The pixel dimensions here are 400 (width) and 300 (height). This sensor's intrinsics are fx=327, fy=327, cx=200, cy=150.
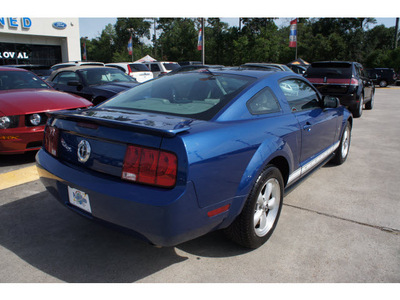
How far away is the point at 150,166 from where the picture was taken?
206 centimetres

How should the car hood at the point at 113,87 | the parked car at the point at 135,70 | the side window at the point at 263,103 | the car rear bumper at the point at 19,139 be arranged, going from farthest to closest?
the parked car at the point at 135,70 < the car hood at the point at 113,87 < the car rear bumper at the point at 19,139 < the side window at the point at 263,103

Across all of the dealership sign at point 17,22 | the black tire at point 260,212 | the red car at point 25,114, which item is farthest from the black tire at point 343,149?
the dealership sign at point 17,22

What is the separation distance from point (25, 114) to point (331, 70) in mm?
8401

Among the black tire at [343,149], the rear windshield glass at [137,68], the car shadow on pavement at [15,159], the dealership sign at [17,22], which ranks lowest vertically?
the car shadow on pavement at [15,159]

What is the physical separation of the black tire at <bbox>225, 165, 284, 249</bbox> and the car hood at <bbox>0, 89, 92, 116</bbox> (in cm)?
354

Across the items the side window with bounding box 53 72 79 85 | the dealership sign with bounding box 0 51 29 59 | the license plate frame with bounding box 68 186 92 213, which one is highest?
the dealership sign with bounding box 0 51 29 59

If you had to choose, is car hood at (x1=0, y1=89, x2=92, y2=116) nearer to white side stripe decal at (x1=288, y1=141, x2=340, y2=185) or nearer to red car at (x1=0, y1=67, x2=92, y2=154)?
red car at (x1=0, y1=67, x2=92, y2=154)

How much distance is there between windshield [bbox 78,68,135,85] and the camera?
25.5 feet

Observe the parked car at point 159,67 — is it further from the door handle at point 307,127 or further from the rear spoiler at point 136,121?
the rear spoiler at point 136,121

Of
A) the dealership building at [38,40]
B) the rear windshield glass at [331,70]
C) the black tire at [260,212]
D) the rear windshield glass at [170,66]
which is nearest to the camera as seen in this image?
the black tire at [260,212]

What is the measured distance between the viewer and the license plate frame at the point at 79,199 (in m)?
2.31

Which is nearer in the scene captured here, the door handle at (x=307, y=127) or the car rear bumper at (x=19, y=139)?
the door handle at (x=307, y=127)

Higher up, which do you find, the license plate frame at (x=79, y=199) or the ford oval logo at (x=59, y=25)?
the ford oval logo at (x=59, y=25)

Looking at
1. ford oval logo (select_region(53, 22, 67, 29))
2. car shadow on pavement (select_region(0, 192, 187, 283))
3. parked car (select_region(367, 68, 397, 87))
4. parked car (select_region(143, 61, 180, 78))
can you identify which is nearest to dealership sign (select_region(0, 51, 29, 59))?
ford oval logo (select_region(53, 22, 67, 29))
